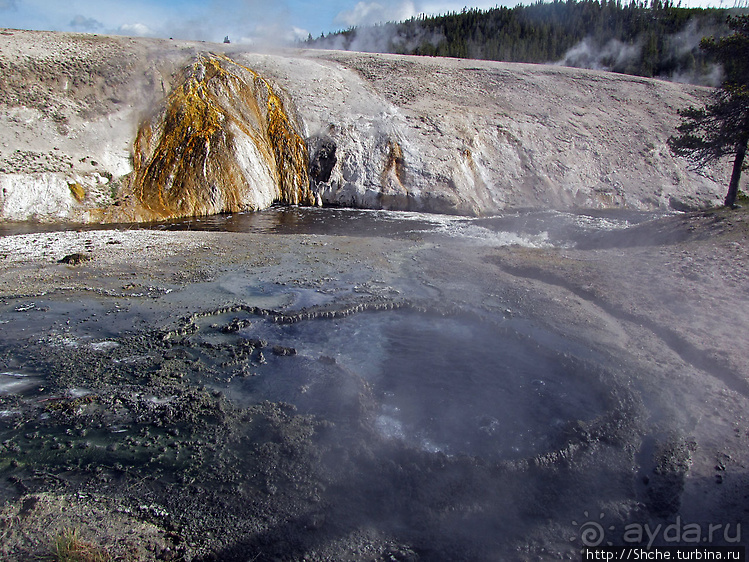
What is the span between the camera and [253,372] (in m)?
6.87

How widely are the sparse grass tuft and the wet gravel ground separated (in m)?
0.11

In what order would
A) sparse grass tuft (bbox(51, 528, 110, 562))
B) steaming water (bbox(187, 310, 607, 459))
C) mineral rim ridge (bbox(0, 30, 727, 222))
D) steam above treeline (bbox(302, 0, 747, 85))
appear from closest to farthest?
sparse grass tuft (bbox(51, 528, 110, 562))
steaming water (bbox(187, 310, 607, 459))
mineral rim ridge (bbox(0, 30, 727, 222))
steam above treeline (bbox(302, 0, 747, 85))

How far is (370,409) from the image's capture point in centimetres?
596

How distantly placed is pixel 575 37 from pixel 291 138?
5471 cm

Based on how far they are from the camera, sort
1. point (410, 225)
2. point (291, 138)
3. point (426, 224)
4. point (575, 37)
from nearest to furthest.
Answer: point (410, 225) → point (426, 224) → point (291, 138) → point (575, 37)

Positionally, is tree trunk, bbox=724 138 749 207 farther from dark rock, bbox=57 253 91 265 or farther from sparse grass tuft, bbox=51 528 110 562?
dark rock, bbox=57 253 91 265

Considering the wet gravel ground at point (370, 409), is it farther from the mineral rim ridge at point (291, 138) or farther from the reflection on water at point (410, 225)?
the mineral rim ridge at point (291, 138)

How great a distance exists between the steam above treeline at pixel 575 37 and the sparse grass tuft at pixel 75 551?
5430 cm

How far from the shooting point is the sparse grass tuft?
3.61m

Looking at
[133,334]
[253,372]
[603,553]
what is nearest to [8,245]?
[133,334]

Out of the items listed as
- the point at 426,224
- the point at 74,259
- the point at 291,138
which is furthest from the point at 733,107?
the point at 74,259

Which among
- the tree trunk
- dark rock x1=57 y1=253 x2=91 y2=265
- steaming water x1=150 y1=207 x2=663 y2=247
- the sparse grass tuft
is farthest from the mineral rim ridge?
the sparse grass tuft

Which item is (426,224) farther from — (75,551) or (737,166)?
(75,551)

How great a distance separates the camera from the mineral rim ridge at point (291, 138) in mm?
17500
